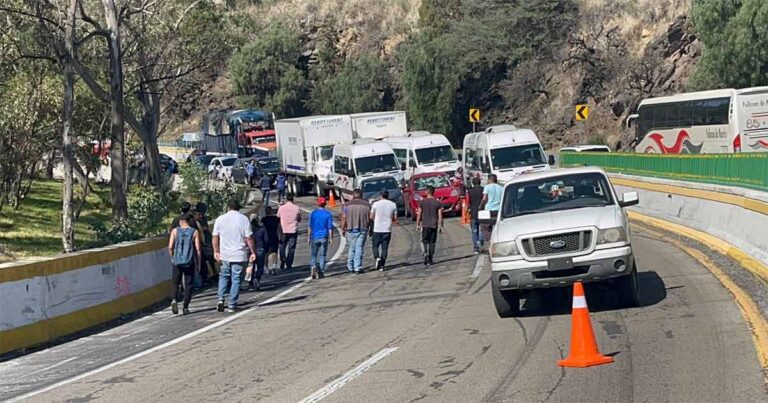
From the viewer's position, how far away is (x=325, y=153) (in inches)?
1962

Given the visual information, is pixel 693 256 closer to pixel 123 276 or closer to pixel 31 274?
pixel 123 276

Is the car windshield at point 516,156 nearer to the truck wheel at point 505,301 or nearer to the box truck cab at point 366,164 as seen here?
the box truck cab at point 366,164

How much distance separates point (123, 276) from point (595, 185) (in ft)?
26.1

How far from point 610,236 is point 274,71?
7375 centimetres

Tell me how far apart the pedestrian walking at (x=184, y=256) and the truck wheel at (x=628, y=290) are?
22.3ft

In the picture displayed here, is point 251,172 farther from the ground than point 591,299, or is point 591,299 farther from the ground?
point 251,172

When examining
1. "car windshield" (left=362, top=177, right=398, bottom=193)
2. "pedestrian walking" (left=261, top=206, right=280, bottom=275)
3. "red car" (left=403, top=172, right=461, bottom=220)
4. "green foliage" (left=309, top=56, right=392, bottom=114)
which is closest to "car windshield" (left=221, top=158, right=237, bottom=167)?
"green foliage" (left=309, top=56, right=392, bottom=114)

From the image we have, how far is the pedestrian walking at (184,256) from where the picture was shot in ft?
55.7

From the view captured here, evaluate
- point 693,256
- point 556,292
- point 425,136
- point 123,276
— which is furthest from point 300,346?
point 425,136

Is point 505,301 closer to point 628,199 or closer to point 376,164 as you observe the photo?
point 628,199

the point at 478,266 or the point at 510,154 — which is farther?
→ the point at 510,154

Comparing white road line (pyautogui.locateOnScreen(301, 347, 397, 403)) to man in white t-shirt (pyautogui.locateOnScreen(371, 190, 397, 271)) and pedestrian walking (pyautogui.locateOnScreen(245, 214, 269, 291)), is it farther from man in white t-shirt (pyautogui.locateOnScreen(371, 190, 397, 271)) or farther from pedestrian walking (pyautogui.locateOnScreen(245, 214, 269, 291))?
man in white t-shirt (pyautogui.locateOnScreen(371, 190, 397, 271))

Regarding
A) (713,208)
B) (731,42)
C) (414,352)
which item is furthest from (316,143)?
(414,352)

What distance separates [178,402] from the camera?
10.3 m
